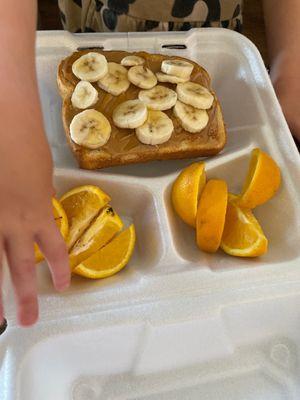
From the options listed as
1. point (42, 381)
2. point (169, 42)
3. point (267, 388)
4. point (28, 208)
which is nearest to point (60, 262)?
point (28, 208)

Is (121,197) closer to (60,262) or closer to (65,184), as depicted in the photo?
(65,184)

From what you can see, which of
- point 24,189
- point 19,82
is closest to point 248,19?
point 19,82

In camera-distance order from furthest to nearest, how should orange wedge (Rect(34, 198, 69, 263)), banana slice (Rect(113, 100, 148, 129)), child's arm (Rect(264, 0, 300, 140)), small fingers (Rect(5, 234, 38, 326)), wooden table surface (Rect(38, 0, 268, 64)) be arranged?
wooden table surface (Rect(38, 0, 268, 64)) < child's arm (Rect(264, 0, 300, 140)) < banana slice (Rect(113, 100, 148, 129)) < orange wedge (Rect(34, 198, 69, 263)) < small fingers (Rect(5, 234, 38, 326))

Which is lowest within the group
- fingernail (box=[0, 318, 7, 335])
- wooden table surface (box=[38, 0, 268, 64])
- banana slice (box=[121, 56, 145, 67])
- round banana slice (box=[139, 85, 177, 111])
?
wooden table surface (box=[38, 0, 268, 64])

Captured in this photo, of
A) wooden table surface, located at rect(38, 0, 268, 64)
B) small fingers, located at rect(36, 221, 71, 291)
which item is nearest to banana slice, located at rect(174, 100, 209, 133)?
small fingers, located at rect(36, 221, 71, 291)

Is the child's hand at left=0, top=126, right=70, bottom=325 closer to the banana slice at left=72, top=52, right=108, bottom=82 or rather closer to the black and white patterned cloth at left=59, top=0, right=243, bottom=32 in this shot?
the banana slice at left=72, top=52, right=108, bottom=82

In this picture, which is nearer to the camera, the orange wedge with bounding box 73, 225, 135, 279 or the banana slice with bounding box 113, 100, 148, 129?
the orange wedge with bounding box 73, 225, 135, 279

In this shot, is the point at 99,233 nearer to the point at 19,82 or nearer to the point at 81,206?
the point at 81,206
